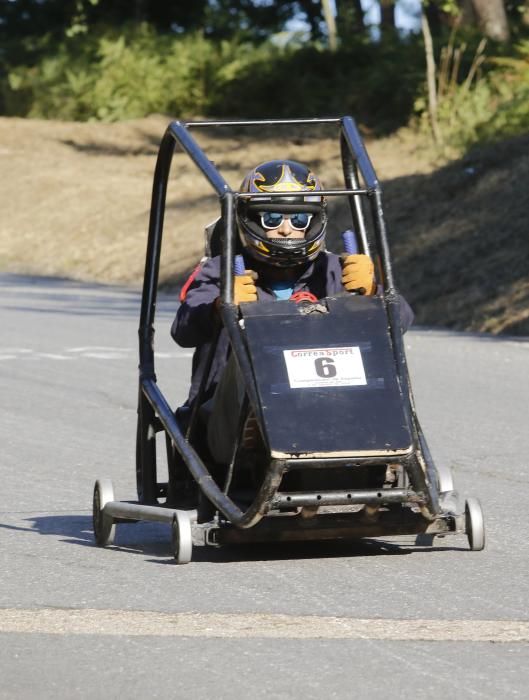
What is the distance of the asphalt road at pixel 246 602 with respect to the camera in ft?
15.5

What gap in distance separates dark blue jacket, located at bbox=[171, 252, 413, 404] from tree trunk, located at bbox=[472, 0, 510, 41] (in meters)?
24.6

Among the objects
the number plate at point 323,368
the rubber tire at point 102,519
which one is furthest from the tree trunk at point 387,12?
the number plate at point 323,368

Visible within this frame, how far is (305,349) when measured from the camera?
6180 mm

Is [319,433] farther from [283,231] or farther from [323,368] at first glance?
[283,231]

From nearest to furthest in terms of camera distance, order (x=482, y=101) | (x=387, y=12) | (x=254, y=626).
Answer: (x=254, y=626)
(x=482, y=101)
(x=387, y=12)

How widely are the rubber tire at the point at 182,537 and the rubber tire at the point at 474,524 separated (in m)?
0.99

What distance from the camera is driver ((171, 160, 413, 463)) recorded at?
253 inches

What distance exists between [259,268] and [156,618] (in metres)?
1.72

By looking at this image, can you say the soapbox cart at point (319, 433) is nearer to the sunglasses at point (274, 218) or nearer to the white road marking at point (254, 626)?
the sunglasses at point (274, 218)

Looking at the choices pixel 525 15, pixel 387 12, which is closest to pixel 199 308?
pixel 525 15

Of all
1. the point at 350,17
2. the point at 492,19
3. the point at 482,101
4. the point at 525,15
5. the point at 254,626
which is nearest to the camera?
the point at 254,626

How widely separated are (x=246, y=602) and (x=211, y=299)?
1274 mm

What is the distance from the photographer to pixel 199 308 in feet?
21.3

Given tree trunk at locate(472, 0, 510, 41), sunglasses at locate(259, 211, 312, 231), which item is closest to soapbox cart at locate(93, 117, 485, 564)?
sunglasses at locate(259, 211, 312, 231)
